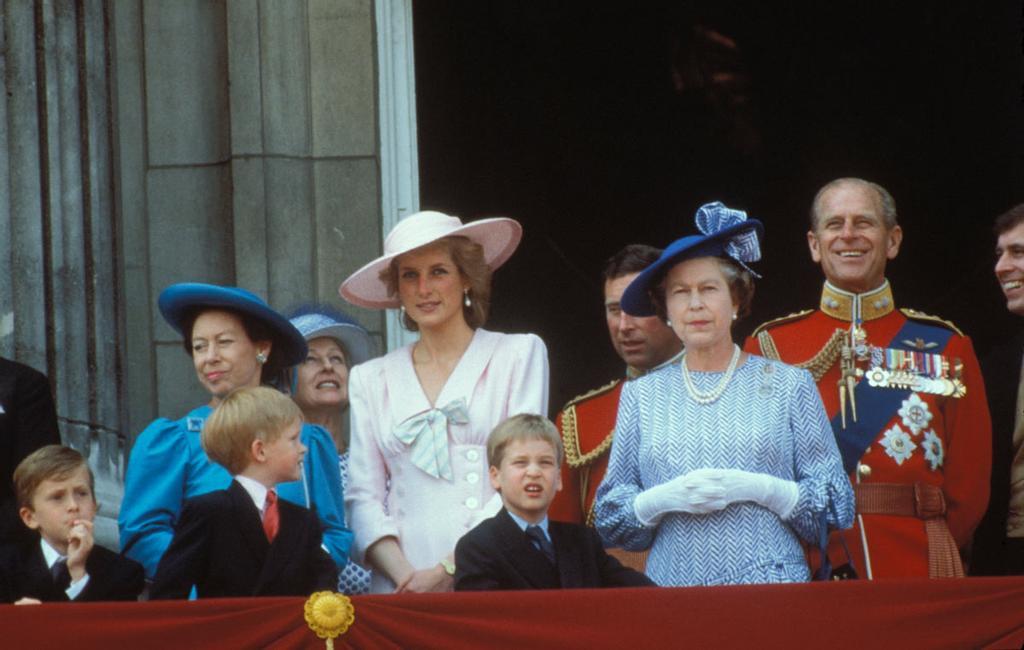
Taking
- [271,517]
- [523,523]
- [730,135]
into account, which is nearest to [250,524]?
[271,517]

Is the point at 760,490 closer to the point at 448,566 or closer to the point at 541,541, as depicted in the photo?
the point at 541,541

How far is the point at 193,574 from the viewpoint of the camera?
225 inches

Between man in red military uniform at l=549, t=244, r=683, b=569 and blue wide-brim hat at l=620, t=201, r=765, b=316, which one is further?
man in red military uniform at l=549, t=244, r=683, b=569

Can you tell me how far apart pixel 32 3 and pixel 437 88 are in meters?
1.78

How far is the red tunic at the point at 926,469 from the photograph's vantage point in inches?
260

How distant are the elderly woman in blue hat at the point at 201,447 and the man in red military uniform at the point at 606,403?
85cm

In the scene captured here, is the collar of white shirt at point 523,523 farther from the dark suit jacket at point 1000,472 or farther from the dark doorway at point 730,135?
the dark doorway at point 730,135

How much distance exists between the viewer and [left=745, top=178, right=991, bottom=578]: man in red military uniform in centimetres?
663

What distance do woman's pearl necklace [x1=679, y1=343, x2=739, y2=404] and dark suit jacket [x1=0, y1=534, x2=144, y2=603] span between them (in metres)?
1.47

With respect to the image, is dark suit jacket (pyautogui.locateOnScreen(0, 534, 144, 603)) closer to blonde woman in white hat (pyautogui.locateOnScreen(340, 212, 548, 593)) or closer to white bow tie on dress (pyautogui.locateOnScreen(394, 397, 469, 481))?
blonde woman in white hat (pyautogui.locateOnScreen(340, 212, 548, 593))

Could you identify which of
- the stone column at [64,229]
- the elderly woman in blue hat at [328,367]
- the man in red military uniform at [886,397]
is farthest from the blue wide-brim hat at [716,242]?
the stone column at [64,229]

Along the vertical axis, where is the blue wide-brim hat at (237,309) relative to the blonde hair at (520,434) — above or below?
above

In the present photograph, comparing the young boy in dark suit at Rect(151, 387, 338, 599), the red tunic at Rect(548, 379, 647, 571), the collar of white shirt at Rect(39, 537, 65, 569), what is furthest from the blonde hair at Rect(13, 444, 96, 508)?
the red tunic at Rect(548, 379, 647, 571)

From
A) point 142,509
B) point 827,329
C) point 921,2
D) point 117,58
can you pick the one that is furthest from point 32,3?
point 921,2
